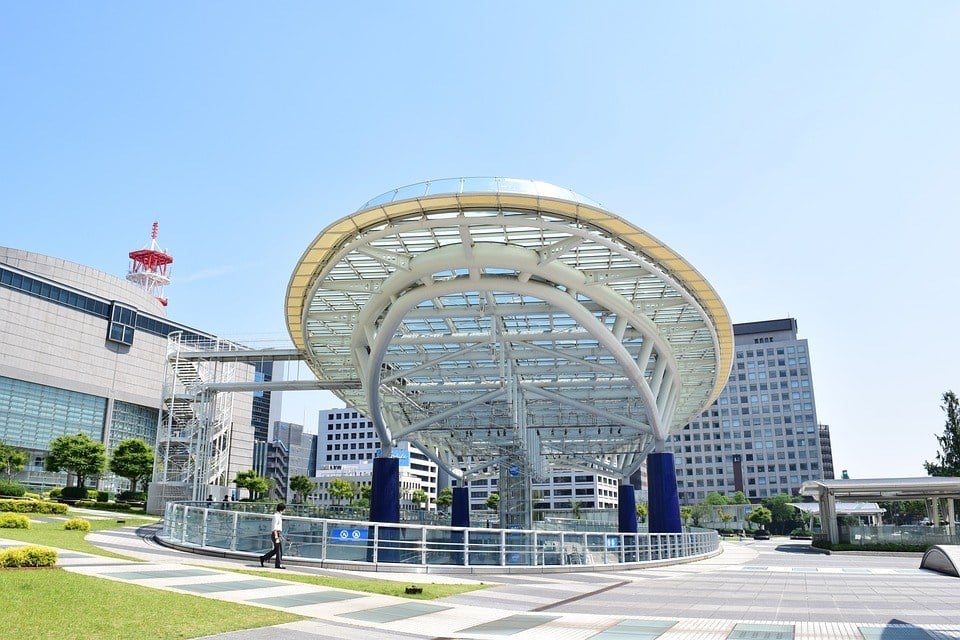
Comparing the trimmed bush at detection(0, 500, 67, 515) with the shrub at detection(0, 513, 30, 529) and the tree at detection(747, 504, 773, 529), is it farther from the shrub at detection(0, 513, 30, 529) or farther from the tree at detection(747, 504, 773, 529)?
the tree at detection(747, 504, 773, 529)

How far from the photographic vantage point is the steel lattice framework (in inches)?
914

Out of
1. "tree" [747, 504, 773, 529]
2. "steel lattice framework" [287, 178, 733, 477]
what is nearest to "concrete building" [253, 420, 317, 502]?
"tree" [747, 504, 773, 529]

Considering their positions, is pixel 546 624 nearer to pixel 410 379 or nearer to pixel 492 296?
pixel 492 296

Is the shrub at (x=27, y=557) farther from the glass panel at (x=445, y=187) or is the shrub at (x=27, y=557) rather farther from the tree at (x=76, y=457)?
the tree at (x=76, y=457)

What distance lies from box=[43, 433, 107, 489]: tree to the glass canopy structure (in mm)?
20256

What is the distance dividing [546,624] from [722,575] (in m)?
13.6

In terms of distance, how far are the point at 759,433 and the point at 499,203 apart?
14132cm

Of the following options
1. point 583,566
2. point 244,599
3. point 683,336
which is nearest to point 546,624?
point 244,599

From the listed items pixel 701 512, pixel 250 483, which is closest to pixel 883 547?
pixel 250 483

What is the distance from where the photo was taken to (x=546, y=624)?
1012 cm

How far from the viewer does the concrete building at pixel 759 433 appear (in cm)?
14525

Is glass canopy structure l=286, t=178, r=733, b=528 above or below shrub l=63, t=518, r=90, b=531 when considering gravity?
above

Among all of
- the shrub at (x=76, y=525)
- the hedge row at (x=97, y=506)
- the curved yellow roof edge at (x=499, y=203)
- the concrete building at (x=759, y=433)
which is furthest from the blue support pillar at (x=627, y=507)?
the concrete building at (x=759, y=433)

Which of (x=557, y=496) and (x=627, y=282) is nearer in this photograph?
(x=627, y=282)
